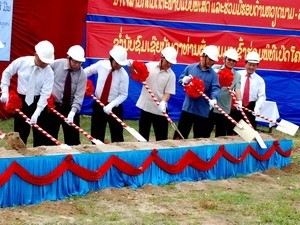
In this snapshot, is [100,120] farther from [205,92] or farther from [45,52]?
[45,52]

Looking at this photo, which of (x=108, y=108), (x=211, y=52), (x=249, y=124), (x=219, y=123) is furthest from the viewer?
(x=219, y=123)

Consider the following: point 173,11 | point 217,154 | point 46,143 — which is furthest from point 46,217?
point 173,11

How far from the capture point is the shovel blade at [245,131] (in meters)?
10.0

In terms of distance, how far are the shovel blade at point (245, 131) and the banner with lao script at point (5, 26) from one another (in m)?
5.26

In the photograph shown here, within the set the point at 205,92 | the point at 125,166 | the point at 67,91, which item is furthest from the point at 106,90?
the point at 125,166

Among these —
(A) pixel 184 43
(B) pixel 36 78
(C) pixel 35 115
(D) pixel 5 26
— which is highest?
(D) pixel 5 26

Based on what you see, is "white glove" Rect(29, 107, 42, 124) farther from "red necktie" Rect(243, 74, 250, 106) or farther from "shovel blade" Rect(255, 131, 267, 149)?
"red necktie" Rect(243, 74, 250, 106)

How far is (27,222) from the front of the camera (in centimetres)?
643

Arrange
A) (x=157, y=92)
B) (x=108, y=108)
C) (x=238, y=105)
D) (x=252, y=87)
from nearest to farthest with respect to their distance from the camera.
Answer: (x=108, y=108) < (x=157, y=92) < (x=238, y=105) < (x=252, y=87)

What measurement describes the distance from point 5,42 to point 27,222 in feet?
25.1

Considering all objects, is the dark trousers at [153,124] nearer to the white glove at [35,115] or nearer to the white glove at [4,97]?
the white glove at [35,115]

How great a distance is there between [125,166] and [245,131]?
8.50 feet

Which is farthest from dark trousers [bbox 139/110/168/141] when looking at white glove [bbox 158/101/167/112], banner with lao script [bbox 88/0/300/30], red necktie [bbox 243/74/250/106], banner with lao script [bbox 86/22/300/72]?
banner with lao script [bbox 88/0/300/30]

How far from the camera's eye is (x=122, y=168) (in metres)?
8.00
